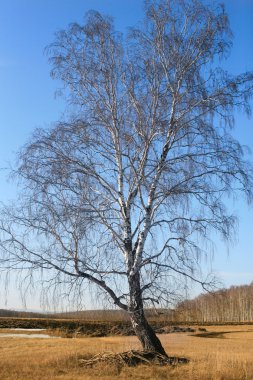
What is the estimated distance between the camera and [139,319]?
11523 mm

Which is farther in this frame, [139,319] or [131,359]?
[139,319]

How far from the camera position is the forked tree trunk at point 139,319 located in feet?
37.3

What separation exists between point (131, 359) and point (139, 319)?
0.94 metres

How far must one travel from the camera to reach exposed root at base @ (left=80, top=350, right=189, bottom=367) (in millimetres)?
11273

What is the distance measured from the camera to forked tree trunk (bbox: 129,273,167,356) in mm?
11359

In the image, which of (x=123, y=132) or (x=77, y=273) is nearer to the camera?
(x=77, y=273)

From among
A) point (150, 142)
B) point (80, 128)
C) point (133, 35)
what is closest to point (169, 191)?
point (150, 142)

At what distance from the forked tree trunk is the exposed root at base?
237mm

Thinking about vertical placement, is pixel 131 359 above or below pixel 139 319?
below

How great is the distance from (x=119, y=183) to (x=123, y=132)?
1.28m

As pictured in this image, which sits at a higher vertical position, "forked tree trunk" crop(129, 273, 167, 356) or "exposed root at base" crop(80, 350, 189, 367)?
"forked tree trunk" crop(129, 273, 167, 356)

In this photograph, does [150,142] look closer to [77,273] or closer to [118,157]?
[118,157]

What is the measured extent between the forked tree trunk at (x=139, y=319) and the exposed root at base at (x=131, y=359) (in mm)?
237

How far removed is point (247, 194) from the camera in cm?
1095
